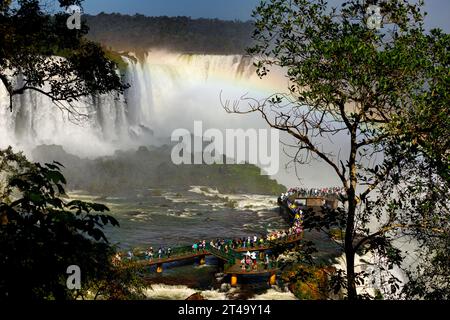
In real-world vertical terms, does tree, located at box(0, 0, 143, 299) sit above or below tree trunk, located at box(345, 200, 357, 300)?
above

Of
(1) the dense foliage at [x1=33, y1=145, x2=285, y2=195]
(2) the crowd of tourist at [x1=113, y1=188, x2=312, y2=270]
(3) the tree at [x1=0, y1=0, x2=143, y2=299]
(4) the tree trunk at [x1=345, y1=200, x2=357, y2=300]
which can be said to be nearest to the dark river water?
(2) the crowd of tourist at [x1=113, y1=188, x2=312, y2=270]

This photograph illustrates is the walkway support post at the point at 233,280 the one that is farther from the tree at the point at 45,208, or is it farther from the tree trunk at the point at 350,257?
the tree trunk at the point at 350,257

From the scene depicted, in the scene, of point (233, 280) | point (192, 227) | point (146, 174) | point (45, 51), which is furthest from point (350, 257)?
point (146, 174)

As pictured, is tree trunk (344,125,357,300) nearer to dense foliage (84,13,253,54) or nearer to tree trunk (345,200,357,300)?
tree trunk (345,200,357,300)

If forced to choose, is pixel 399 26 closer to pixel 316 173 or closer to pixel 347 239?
pixel 347 239

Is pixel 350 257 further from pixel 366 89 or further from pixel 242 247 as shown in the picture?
pixel 242 247
